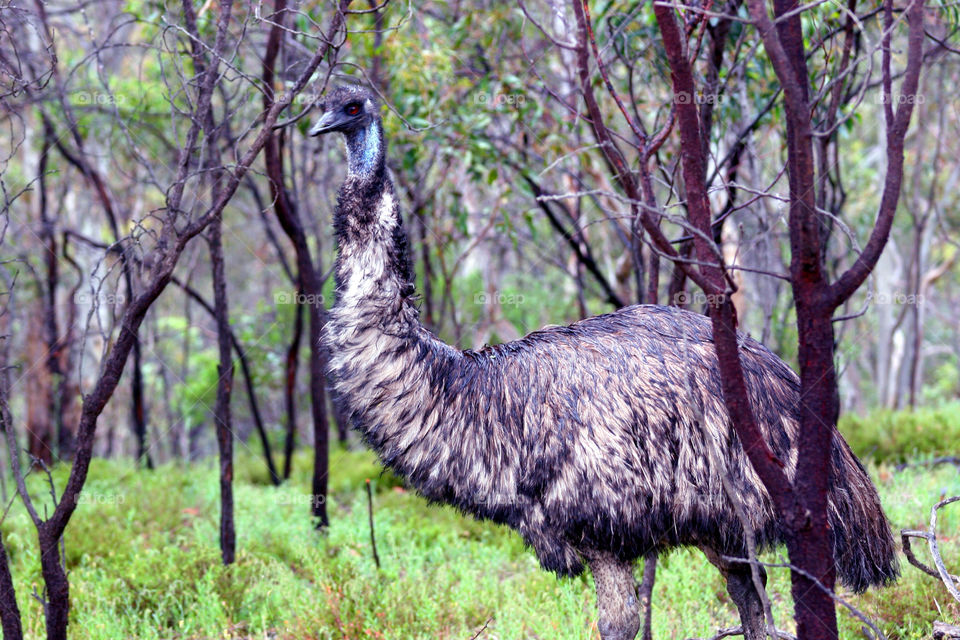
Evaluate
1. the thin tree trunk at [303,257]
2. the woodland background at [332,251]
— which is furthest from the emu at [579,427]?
the thin tree trunk at [303,257]

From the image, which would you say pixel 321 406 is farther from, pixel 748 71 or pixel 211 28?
pixel 748 71

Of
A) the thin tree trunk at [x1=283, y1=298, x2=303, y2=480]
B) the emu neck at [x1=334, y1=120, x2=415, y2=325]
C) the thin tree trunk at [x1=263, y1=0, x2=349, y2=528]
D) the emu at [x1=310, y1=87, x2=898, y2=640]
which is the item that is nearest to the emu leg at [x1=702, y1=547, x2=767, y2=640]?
the emu at [x1=310, y1=87, x2=898, y2=640]

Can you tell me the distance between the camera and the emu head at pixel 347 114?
3.75 meters

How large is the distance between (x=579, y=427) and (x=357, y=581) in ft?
6.95

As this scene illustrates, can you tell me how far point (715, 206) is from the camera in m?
7.90

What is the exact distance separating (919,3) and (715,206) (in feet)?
18.8

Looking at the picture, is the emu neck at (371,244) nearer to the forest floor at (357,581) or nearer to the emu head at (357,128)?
the emu head at (357,128)

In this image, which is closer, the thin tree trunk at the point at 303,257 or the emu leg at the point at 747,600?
the emu leg at the point at 747,600

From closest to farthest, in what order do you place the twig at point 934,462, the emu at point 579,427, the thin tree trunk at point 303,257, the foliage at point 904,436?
the emu at point 579,427 < the thin tree trunk at point 303,257 < the twig at point 934,462 < the foliage at point 904,436

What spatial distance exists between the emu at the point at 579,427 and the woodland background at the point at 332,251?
1.19 ft

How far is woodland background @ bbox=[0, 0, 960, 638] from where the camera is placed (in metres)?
4.09

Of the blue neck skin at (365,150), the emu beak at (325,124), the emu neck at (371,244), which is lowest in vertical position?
the emu neck at (371,244)

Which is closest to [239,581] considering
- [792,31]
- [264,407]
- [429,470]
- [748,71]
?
[429,470]

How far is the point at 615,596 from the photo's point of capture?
11.0 ft
